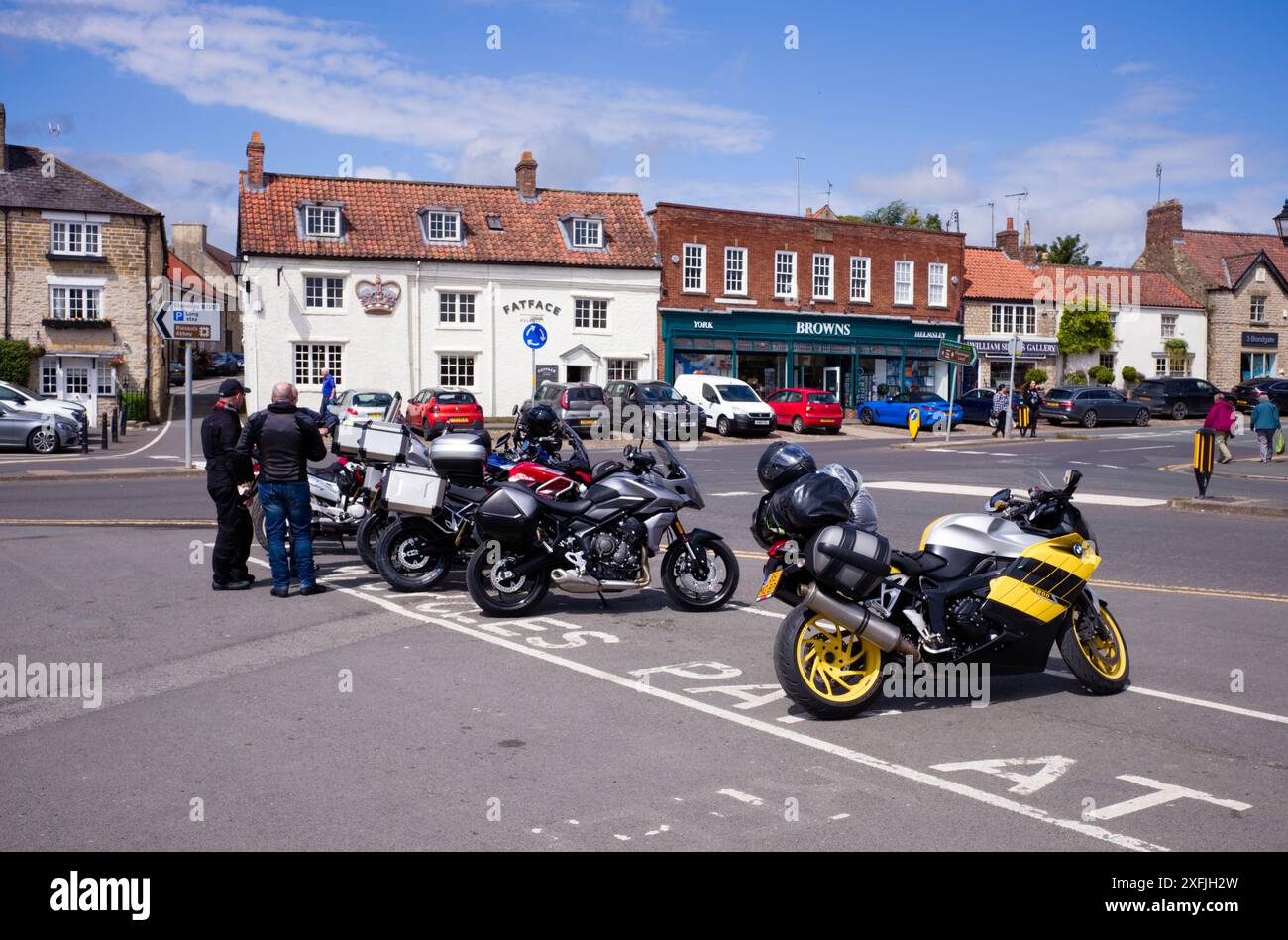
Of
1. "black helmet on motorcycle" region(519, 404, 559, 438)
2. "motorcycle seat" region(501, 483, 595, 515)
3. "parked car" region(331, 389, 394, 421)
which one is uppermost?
"parked car" region(331, 389, 394, 421)

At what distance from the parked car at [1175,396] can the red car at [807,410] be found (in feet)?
50.3

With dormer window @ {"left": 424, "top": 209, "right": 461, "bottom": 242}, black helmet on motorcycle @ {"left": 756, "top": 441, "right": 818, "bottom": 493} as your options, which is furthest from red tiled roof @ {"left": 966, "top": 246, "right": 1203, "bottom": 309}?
black helmet on motorcycle @ {"left": 756, "top": 441, "right": 818, "bottom": 493}

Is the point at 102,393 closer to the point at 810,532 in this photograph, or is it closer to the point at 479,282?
the point at 479,282

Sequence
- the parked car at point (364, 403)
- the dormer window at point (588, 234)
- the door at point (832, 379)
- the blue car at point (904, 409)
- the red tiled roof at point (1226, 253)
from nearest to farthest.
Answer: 1. the parked car at point (364, 403)
2. the blue car at point (904, 409)
3. the dormer window at point (588, 234)
4. the door at point (832, 379)
5. the red tiled roof at point (1226, 253)

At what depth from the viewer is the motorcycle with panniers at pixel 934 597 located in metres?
6.39

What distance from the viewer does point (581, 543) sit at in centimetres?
935

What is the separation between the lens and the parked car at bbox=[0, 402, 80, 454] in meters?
27.1

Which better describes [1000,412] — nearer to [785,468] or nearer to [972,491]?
[972,491]

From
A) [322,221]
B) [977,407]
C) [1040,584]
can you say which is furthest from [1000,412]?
[1040,584]

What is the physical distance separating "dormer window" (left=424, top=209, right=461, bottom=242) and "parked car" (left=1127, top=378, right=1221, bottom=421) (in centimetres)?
2786

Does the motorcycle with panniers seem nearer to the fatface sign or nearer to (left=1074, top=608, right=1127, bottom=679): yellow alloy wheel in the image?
(left=1074, top=608, right=1127, bottom=679): yellow alloy wheel

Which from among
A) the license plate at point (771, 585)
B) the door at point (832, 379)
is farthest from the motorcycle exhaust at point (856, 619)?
the door at point (832, 379)

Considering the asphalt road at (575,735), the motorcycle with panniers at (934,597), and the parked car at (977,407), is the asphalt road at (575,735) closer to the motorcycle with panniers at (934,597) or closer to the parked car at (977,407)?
the motorcycle with panniers at (934,597)
